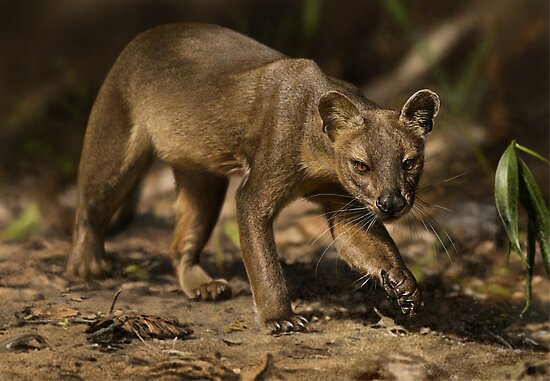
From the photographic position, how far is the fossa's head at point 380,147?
5.90 meters

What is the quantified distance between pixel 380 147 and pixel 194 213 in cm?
207

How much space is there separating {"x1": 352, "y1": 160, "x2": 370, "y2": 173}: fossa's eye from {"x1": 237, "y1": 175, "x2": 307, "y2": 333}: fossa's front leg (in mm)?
592

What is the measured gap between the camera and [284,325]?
6.32m

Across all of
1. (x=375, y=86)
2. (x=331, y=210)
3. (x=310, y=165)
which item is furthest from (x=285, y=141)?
(x=375, y=86)

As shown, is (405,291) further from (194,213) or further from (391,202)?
(194,213)

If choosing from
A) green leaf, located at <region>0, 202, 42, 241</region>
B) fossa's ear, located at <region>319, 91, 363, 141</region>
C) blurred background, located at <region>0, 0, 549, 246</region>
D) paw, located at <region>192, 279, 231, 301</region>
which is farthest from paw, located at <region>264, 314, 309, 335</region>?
blurred background, located at <region>0, 0, 549, 246</region>

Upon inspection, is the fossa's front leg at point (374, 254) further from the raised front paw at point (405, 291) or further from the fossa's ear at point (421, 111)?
the fossa's ear at point (421, 111)

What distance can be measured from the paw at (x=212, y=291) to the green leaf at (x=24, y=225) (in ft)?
6.53

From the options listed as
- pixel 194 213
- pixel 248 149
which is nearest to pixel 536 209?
pixel 248 149

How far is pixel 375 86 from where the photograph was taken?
1062 centimetres

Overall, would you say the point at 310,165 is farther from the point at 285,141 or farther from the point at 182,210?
the point at 182,210

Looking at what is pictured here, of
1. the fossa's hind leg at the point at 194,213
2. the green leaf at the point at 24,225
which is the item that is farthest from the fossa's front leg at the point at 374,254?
the green leaf at the point at 24,225

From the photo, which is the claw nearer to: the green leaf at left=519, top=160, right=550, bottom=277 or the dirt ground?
the dirt ground

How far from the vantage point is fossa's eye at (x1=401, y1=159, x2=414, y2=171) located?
600cm
